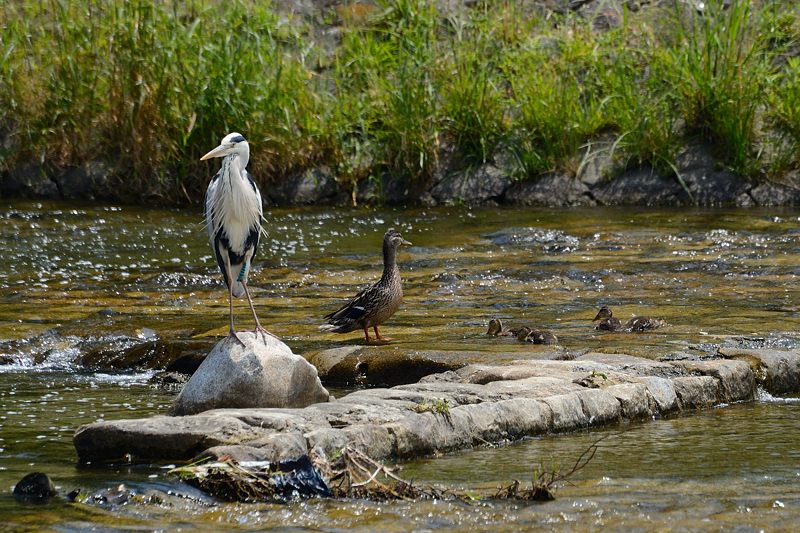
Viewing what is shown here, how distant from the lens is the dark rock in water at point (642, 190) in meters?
14.4

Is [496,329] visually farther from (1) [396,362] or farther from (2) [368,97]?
(2) [368,97]

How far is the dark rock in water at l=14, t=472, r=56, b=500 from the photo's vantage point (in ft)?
15.0

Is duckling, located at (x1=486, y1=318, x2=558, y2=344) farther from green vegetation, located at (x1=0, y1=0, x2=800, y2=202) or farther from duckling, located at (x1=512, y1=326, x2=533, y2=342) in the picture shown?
green vegetation, located at (x1=0, y1=0, x2=800, y2=202)

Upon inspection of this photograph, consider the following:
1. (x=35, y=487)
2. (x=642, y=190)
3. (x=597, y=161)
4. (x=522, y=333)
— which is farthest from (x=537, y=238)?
(x=35, y=487)

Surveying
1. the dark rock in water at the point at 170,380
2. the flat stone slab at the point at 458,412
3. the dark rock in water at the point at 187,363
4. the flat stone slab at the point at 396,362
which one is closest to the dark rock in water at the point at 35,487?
the flat stone slab at the point at 458,412

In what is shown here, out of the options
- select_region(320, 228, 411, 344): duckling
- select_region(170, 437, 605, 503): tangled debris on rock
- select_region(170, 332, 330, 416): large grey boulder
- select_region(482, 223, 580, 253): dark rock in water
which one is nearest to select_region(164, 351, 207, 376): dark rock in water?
select_region(320, 228, 411, 344): duckling

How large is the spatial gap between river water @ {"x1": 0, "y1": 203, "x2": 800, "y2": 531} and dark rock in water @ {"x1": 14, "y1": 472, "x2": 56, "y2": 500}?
96mm

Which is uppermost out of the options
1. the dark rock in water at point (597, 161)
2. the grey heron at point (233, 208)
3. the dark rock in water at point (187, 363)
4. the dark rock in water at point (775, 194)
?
the grey heron at point (233, 208)

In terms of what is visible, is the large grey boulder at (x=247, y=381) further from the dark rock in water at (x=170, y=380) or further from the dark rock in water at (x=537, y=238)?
the dark rock in water at (x=537, y=238)

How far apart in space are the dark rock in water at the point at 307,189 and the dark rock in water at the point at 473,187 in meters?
1.21

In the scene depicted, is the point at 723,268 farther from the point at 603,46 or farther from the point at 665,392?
the point at 603,46

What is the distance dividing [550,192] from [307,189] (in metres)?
2.82

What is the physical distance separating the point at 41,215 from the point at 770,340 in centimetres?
863

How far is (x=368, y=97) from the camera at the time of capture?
1554 cm
